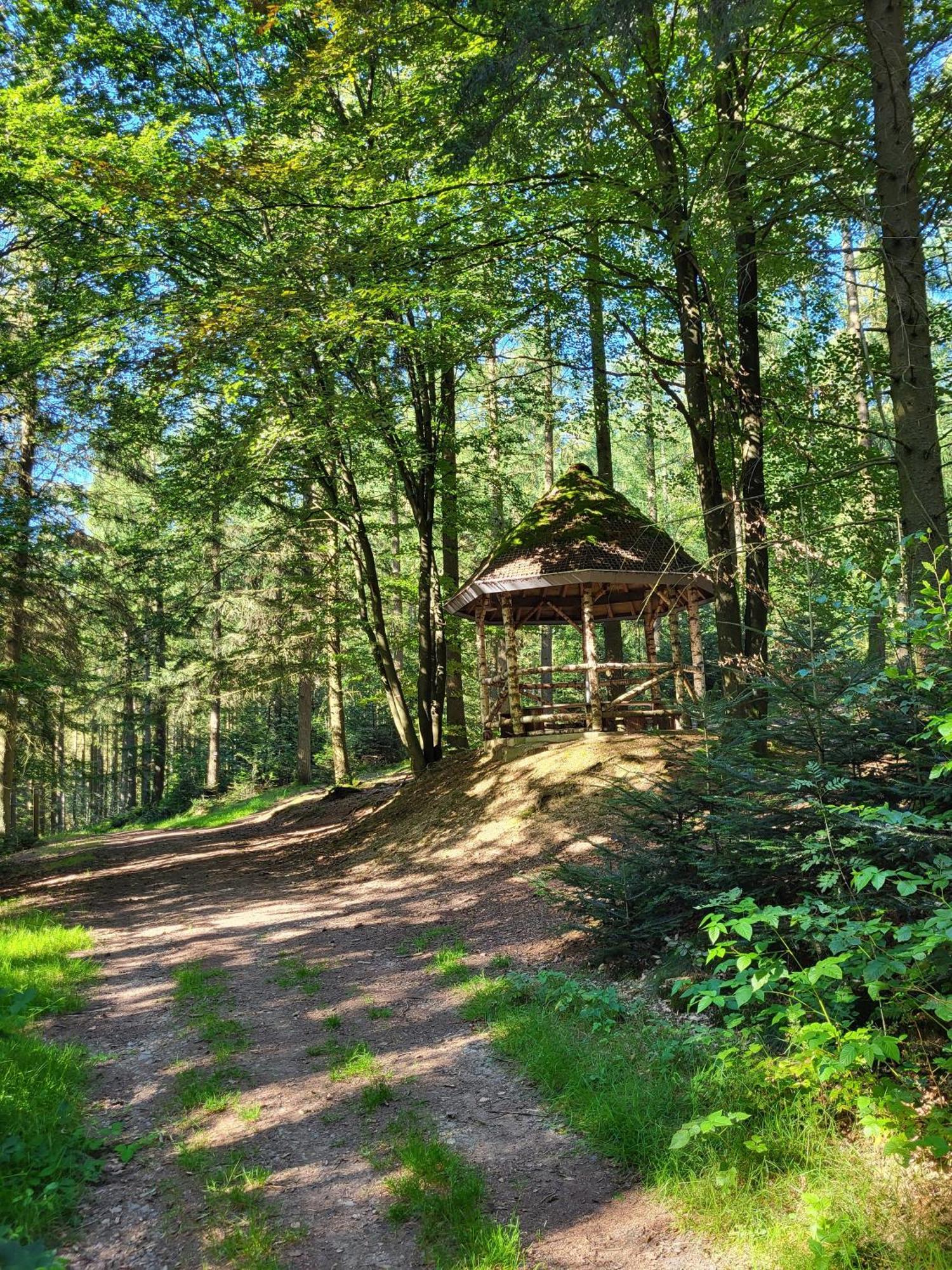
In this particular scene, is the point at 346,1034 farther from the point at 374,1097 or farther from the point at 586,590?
the point at 586,590

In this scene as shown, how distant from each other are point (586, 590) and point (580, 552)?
61 cm

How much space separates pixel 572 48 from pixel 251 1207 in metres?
7.45

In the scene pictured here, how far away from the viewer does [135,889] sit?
463 inches

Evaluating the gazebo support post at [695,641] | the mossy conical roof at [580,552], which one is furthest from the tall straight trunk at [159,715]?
the gazebo support post at [695,641]

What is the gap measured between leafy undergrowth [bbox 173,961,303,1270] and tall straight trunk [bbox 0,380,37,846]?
22.1 ft

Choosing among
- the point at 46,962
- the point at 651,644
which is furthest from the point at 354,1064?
the point at 651,644

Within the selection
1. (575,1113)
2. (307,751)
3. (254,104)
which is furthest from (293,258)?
(307,751)

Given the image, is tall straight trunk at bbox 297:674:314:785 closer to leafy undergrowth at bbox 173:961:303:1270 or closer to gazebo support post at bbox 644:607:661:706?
gazebo support post at bbox 644:607:661:706

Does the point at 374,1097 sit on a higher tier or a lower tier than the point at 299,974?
higher

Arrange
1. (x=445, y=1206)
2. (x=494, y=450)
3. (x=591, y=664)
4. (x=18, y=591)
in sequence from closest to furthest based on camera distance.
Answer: (x=445, y=1206)
(x=18, y=591)
(x=591, y=664)
(x=494, y=450)

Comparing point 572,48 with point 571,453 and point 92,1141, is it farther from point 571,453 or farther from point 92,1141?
point 571,453

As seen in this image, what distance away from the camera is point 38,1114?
3.79 meters

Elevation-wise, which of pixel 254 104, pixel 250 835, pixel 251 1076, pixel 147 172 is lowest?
pixel 250 835

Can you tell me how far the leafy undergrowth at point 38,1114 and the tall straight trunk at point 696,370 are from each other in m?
6.36
